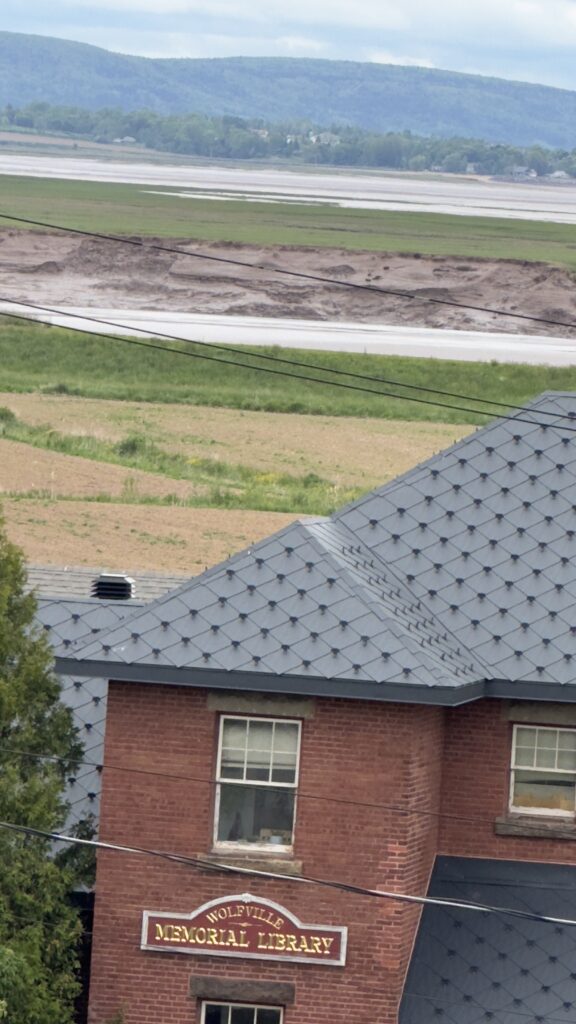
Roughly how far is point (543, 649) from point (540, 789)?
1374 millimetres

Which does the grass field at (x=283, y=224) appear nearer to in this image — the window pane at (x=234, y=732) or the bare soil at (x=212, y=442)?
the bare soil at (x=212, y=442)

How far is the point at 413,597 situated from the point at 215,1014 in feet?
14.1

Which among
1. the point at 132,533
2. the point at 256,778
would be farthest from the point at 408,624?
the point at 132,533

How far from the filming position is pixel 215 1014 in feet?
60.8

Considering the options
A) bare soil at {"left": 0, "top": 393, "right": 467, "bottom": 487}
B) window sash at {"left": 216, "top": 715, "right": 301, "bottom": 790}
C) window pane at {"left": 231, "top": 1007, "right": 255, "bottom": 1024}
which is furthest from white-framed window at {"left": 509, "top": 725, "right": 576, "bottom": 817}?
bare soil at {"left": 0, "top": 393, "right": 467, "bottom": 487}

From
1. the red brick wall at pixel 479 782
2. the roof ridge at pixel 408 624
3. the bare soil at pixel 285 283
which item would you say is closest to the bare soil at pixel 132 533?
the roof ridge at pixel 408 624

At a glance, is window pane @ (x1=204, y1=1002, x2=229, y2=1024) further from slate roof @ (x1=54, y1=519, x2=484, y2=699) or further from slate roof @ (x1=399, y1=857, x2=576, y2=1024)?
slate roof @ (x1=54, y1=519, x2=484, y2=699)

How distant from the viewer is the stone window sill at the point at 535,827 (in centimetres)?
1903

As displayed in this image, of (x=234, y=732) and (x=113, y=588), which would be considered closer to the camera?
(x=234, y=732)

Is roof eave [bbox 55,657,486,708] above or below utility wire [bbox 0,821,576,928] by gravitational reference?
above

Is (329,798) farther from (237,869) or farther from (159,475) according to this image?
(159,475)

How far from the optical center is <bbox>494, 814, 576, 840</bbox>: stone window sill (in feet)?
62.4

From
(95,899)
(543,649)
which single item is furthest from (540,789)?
(95,899)

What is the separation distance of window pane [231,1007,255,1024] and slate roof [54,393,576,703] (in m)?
2.99
